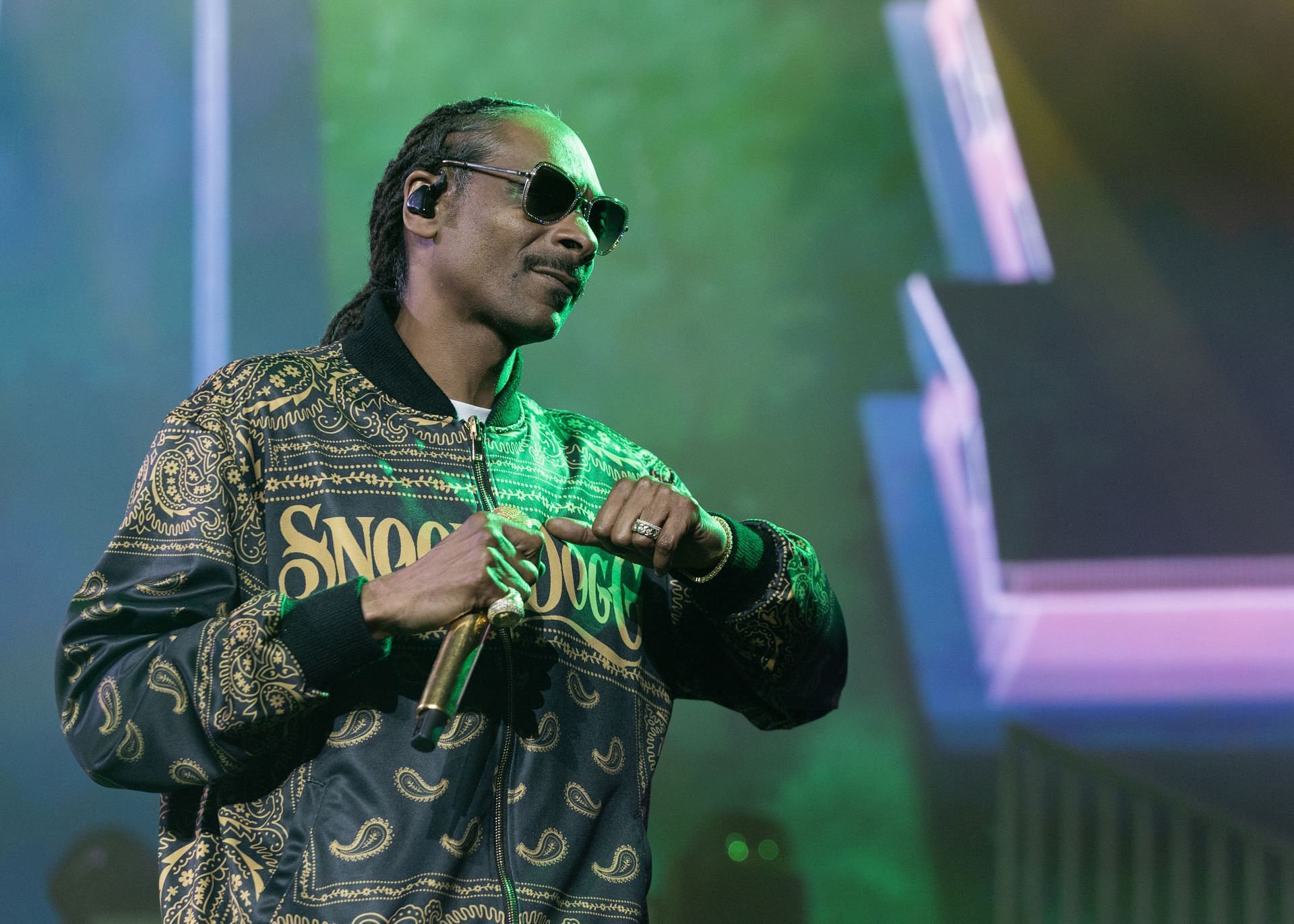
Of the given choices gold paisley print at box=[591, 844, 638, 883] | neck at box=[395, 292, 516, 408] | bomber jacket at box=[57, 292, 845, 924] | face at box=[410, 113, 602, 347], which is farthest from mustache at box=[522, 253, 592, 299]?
gold paisley print at box=[591, 844, 638, 883]

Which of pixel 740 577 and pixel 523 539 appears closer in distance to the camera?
pixel 523 539

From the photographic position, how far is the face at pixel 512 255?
1.84 m

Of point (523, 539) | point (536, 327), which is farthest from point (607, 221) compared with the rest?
point (523, 539)

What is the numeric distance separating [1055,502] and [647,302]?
1.12 metres

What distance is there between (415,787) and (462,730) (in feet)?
0.29

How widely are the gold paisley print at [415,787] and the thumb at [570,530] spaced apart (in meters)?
0.31

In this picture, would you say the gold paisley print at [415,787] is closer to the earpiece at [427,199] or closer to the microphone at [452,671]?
the microphone at [452,671]

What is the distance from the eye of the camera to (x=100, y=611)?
1438mm

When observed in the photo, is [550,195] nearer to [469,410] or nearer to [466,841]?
[469,410]

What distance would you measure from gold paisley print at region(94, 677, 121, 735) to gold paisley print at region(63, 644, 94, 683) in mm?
55

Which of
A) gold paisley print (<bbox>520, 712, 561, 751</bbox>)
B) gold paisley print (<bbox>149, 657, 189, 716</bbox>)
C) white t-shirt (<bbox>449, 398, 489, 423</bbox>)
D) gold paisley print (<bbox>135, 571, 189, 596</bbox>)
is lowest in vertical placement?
gold paisley print (<bbox>520, 712, 561, 751</bbox>)

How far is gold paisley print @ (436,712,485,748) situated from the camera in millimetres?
1502

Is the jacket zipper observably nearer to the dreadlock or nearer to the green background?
the dreadlock

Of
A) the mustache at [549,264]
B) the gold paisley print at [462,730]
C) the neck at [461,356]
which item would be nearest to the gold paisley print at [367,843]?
the gold paisley print at [462,730]
